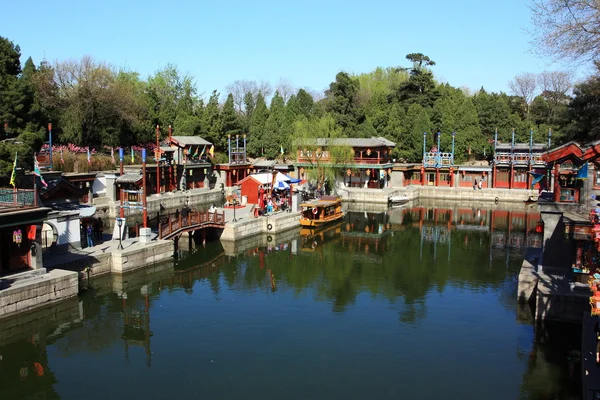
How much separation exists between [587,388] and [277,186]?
3136 cm

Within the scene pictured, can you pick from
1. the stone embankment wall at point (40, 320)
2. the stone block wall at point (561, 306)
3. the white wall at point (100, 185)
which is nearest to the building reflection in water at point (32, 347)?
the stone embankment wall at point (40, 320)

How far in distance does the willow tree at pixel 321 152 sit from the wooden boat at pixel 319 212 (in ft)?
34.2

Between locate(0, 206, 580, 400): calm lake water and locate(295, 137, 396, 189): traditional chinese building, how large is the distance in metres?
25.3

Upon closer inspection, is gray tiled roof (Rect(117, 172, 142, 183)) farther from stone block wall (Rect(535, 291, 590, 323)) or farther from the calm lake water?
stone block wall (Rect(535, 291, 590, 323))

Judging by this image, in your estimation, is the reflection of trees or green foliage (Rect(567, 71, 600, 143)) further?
green foliage (Rect(567, 71, 600, 143))

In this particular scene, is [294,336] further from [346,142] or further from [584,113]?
[346,142]

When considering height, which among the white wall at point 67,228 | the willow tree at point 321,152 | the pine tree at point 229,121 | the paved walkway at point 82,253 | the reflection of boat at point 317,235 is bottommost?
the reflection of boat at point 317,235

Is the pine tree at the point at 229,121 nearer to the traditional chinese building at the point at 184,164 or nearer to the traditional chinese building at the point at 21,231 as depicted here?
the traditional chinese building at the point at 184,164

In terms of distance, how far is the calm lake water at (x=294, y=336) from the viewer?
52.7ft

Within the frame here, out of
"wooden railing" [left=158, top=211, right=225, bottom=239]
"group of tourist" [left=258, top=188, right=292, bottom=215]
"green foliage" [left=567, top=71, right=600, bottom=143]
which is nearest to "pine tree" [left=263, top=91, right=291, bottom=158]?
"group of tourist" [left=258, top=188, right=292, bottom=215]

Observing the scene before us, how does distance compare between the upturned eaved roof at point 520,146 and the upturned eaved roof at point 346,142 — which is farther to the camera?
the upturned eaved roof at point 520,146

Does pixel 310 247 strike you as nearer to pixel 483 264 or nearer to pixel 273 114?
pixel 483 264

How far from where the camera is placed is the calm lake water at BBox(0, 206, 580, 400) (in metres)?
16.1

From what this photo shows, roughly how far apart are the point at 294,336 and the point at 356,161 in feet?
140
